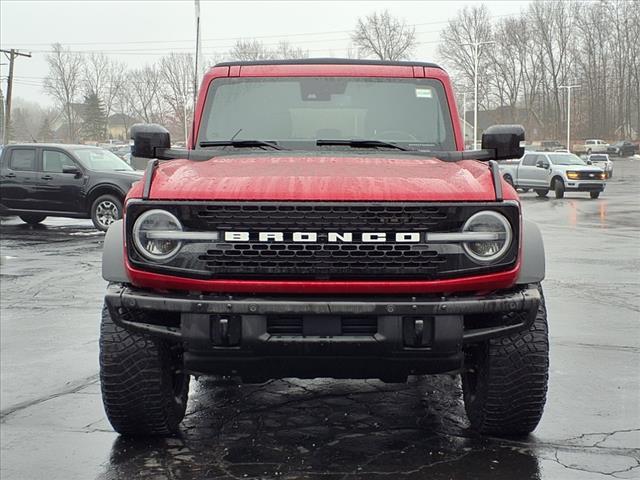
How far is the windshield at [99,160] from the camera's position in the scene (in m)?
16.7

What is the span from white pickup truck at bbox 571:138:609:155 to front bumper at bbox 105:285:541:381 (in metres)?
82.0

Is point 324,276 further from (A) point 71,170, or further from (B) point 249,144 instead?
(A) point 71,170

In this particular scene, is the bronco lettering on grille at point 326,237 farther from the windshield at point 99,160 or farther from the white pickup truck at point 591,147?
the white pickup truck at point 591,147

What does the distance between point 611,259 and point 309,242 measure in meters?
9.92

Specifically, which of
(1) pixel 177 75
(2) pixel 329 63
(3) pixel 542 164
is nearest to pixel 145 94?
(1) pixel 177 75

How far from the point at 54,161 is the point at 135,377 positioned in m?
13.8

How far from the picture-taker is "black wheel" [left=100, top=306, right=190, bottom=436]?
4051 millimetres

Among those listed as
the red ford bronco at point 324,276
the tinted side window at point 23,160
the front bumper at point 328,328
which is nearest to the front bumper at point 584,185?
the tinted side window at point 23,160

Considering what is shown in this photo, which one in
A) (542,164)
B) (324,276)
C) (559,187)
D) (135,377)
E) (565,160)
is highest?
(565,160)

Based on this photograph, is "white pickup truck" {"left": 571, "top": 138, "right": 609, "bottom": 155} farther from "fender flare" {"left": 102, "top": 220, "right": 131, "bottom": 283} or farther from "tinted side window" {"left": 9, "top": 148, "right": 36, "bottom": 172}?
"fender flare" {"left": 102, "top": 220, "right": 131, "bottom": 283}

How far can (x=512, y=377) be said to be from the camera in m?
4.02

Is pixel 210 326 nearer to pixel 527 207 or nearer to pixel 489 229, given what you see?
pixel 489 229

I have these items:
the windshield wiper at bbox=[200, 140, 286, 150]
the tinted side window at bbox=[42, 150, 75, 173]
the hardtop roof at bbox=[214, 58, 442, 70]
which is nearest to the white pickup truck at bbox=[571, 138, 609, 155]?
the tinted side window at bbox=[42, 150, 75, 173]

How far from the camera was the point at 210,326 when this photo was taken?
3.56 meters
